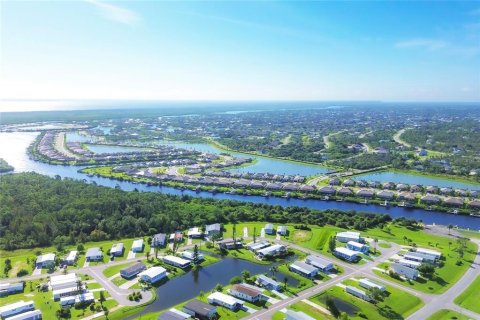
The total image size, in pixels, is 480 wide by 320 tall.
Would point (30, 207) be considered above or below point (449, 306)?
above

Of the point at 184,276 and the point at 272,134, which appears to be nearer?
the point at 184,276

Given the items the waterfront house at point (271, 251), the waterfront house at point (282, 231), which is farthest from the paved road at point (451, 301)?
the waterfront house at point (282, 231)

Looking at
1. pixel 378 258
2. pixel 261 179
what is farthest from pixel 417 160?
pixel 378 258

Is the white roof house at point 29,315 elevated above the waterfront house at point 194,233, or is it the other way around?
the white roof house at point 29,315

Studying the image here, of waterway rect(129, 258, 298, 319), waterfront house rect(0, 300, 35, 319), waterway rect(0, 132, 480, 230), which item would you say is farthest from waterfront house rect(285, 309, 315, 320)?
waterway rect(0, 132, 480, 230)

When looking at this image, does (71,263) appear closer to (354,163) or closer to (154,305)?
(154,305)

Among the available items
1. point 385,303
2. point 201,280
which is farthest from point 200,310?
point 385,303

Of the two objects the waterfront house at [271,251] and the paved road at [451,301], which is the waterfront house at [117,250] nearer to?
the waterfront house at [271,251]

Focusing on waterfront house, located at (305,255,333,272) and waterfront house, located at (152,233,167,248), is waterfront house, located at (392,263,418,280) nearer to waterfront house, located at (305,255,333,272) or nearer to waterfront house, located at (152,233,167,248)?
waterfront house, located at (305,255,333,272)
